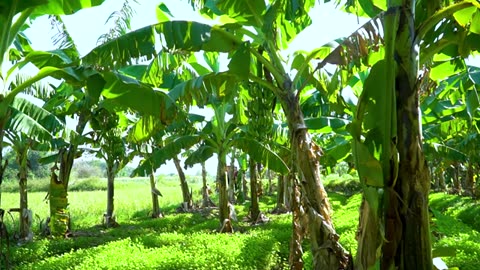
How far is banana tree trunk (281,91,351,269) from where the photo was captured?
3.81 metres

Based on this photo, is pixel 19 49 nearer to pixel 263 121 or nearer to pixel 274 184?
pixel 263 121

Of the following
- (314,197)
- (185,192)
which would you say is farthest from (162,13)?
(185,192)

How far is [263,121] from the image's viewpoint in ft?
16.2

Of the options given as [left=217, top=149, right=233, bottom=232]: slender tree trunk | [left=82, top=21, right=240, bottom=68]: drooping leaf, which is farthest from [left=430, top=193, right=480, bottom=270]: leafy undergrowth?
[left=217, top=149, right=233, bottom=232]: slender tree trunk

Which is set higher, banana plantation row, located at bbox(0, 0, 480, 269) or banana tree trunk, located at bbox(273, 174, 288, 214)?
banana plantation row, located at bbox(0, 0, 480, 269)

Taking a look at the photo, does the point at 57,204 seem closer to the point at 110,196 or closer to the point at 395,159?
the point at 110,196

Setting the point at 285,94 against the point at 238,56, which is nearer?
the point at 238,56

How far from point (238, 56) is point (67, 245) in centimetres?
665

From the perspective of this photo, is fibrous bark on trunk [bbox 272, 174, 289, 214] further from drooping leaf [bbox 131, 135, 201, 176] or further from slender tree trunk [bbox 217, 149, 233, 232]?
drooping leaf [bbox 131, 135, 201, 176]

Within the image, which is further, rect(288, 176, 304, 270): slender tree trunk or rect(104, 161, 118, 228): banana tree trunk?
rect(104, 161, 118, 228): banana tree trunk

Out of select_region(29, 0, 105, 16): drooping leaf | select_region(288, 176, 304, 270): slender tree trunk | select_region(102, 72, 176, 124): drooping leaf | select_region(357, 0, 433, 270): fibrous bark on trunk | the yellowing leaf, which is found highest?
select_region(29, 0, 105, 16): drooping leaf

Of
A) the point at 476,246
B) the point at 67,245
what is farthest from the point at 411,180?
the point at 67,245

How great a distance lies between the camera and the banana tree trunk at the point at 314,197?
3807 millimetres

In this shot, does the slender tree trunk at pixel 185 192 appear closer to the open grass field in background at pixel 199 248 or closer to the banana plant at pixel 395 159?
the open grass field in background at pixel 199 248
